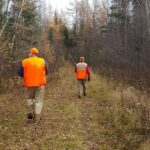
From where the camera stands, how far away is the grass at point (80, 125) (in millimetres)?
9172

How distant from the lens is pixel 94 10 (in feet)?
276

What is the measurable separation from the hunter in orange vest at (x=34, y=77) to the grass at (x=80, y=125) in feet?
1.86

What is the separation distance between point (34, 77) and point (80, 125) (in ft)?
6.30

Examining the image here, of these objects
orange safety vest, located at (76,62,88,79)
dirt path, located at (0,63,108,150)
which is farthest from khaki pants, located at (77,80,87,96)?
dirt path, located at (0,63,108,150)

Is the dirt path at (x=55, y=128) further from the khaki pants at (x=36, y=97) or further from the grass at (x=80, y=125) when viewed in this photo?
the khaki pants at (x=36, y=97)

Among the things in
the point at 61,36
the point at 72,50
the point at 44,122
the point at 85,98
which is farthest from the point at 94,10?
the point at 44,122

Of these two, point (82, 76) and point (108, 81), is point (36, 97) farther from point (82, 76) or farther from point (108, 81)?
point (108, 81)

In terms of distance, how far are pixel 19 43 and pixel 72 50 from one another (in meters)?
36.0

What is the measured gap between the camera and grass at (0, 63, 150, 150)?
9172 millimetres

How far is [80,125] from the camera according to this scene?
1127cm

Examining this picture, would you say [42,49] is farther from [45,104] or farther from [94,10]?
[94,10]

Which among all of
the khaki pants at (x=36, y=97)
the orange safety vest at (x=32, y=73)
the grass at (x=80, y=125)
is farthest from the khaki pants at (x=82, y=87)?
the orange safety vest at (x=32, y=73)

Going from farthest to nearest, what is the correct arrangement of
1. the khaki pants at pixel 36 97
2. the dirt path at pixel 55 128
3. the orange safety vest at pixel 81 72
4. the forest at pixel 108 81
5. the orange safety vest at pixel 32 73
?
the orange safety vest at pixel 81 72, the khaki pants at pixel 36 97, the orange safety vest at pixel 32 73, the forest at pixel 108 81, the dirt path at pixel 55 128

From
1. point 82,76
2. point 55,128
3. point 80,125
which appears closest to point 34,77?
point 55,128
